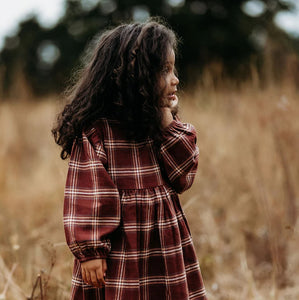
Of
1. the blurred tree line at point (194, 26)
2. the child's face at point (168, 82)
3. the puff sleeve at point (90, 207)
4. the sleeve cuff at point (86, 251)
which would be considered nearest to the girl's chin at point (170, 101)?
the child's face at point (168, 82)

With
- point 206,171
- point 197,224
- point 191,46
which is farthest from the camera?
point 191,46

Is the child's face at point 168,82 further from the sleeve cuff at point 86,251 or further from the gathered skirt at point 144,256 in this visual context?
the sleeve cuff at point 86,251

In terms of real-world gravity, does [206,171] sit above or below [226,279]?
above

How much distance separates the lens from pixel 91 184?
1.23 meters

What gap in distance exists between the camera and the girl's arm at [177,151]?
1.31 m

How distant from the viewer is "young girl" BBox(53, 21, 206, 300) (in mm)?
1222

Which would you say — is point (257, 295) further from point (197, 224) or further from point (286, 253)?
point (197, 224)

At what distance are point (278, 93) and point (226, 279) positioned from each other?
1.97 m

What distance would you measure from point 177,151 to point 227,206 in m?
1.81

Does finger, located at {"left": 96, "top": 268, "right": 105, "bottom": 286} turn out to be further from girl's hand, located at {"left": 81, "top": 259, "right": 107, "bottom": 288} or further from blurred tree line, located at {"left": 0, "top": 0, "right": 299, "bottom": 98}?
blurred tree line, located at {"left": 0, "top": 0, "right": 299, "bottom": 98}

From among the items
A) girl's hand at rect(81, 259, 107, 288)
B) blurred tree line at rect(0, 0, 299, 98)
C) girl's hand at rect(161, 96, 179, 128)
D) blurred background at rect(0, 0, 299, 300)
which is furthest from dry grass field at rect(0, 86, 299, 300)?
blurred tree line at rect(0, 0, 299, 98)

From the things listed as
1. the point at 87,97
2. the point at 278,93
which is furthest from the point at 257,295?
the point at 278,93

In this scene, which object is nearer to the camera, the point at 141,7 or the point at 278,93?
the point at 278,93

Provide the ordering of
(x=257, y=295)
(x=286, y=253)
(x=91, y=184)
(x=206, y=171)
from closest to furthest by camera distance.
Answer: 1. (x=91, y=184)
2. (x=257, y=295)
3. (x=286, y=253)
4. (x=206, y=171)
